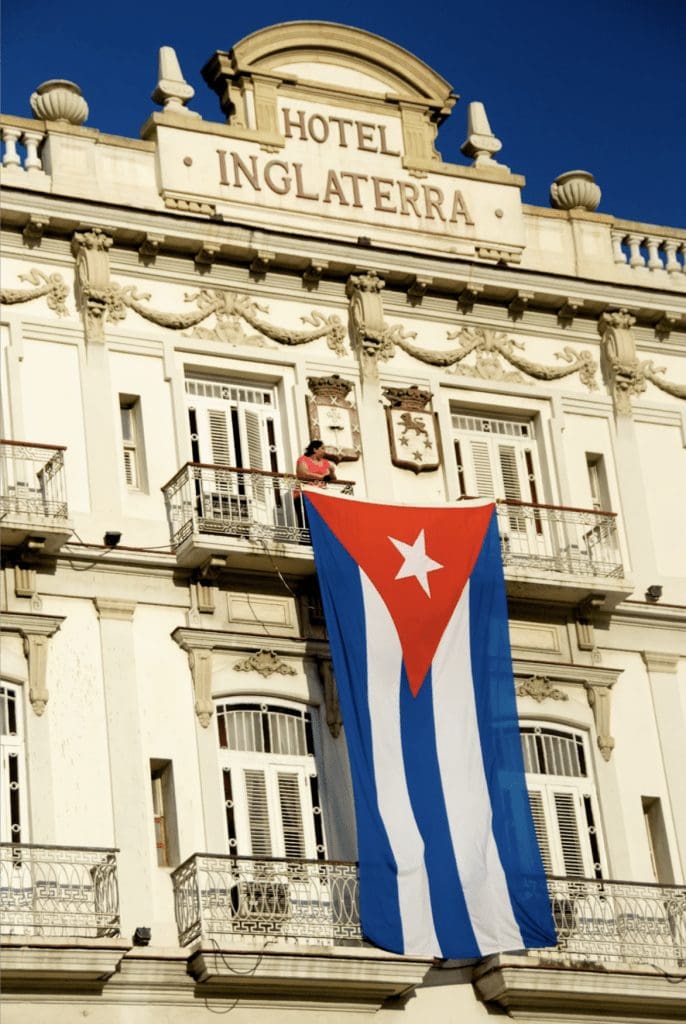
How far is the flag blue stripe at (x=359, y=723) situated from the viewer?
2812 cm

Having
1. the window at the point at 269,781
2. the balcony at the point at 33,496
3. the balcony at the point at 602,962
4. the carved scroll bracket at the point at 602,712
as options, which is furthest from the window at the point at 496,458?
the balcony at the point at 33,496

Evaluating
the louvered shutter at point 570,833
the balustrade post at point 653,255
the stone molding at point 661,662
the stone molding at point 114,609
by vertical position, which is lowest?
the louvered shutter at point 570,833

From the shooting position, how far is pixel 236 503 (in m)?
30.6

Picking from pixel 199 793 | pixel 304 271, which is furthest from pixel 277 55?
pixel 199 793

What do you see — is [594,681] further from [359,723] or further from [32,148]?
[32,148]

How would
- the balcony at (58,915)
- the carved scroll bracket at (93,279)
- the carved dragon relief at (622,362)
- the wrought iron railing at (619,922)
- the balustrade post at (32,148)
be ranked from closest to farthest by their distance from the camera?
the balcony at (58,915)
the wrought iron railing at (619,922)
the carved scroll bracket at (93,279)
the balustrade post at (32,148)
the carved dragon relief at (622,362)

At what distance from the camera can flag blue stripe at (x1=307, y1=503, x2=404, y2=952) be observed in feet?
92.3

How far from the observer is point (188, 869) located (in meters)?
28.0

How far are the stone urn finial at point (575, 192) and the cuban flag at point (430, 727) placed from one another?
19.3 ft

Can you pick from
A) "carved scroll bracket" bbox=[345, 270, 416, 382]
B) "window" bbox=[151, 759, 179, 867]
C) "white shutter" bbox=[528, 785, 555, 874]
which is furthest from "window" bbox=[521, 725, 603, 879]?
"carved scroll bracket" bbox=[345, 270, 416, 382]

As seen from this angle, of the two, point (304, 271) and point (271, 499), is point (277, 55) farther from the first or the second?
point (271, 499)

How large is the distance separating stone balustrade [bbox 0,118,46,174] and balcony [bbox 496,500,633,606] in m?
7.21

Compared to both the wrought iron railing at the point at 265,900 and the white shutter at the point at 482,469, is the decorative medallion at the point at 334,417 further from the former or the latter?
the wrought iron railing at the point at 265,900

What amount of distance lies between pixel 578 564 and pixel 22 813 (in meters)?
8.09
